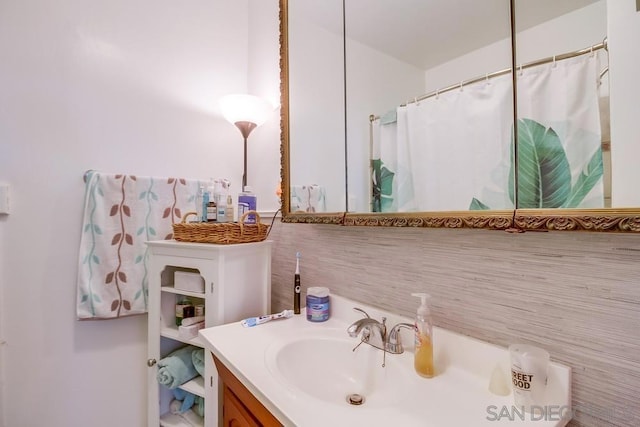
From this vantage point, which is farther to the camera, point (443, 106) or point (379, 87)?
point (379, 87)

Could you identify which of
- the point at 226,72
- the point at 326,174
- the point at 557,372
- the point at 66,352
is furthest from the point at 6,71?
the point at 557,372

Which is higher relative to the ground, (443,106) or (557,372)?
(443,106)

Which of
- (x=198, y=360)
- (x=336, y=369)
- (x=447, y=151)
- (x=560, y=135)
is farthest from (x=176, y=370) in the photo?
(x=560, y=135)

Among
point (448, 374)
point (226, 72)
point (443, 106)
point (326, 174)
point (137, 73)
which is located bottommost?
point (448, 374)

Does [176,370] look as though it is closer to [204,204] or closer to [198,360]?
[198,360]

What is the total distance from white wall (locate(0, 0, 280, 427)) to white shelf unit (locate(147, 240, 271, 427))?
0.63 ft

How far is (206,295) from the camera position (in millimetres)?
1030

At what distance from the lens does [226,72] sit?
1570 mm

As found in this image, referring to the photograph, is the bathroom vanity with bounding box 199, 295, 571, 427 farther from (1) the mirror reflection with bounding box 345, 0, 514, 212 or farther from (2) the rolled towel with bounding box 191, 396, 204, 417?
(2) the rolled towel with bounding box 191, 396, 204, 417

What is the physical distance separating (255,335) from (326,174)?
59cm

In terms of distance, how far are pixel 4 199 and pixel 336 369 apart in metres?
1.35

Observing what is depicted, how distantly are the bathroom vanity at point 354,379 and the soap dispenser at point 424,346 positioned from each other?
22 millimetres

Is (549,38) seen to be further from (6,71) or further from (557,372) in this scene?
(6,71)

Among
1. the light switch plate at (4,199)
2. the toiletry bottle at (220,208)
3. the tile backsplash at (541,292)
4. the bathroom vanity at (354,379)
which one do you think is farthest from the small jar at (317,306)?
the light switch plate at (4,199)
